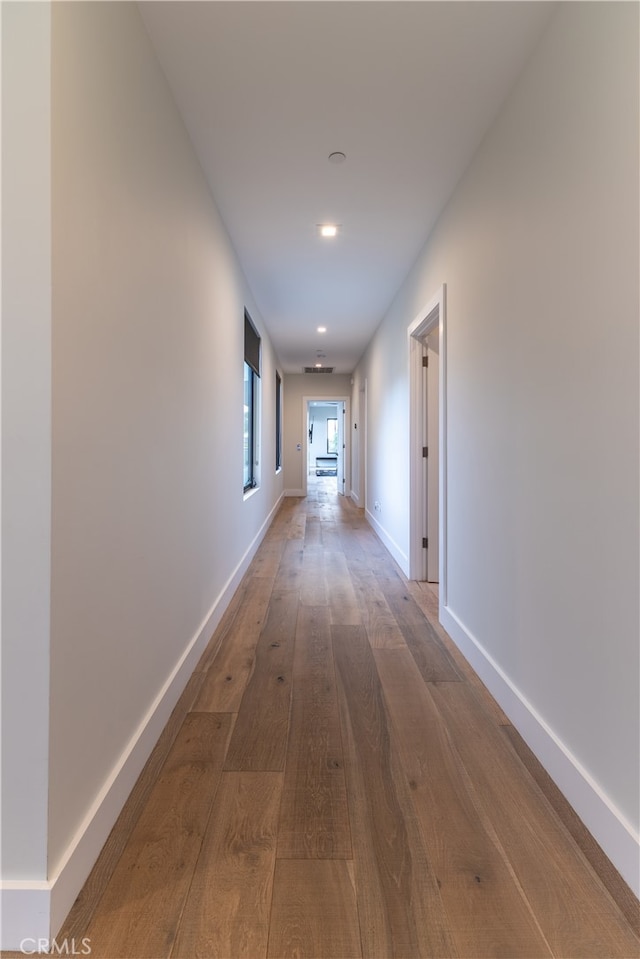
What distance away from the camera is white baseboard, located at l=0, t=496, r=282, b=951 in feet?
3.05

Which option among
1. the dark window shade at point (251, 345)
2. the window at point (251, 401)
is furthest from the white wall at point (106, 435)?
the window at point (251, 401)

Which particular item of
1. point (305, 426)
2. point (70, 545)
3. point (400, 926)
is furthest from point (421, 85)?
point (305, 426)

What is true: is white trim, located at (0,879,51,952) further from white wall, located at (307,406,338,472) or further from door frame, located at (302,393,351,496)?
white wall, located at (307,406,338,472)

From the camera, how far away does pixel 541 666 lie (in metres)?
1.52

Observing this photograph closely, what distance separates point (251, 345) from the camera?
14.1 ft

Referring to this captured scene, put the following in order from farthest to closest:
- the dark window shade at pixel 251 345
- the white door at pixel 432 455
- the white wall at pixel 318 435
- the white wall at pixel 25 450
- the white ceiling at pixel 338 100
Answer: the white wall at pixel 318 435 → the dark window shade at pixel 251 345 → the white door at pixel 432 455 → the white ceiling at pixel 338 100 → the white wall at pixel 25 450

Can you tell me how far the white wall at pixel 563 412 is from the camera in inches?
44.0

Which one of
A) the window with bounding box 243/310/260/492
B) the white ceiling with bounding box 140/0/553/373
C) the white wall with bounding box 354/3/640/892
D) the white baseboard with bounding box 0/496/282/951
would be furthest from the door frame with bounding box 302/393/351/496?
the white baseboard with bounding box 0/496/282/951

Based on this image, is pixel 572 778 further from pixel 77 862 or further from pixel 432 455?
pixel 432 455

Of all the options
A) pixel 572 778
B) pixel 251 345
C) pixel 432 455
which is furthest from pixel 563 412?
pixel 251 345

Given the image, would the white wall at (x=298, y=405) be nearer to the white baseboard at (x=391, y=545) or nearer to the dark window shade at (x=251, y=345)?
the white baseboard at (x=391, y=545)

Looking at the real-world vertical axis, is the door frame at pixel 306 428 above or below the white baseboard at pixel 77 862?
above

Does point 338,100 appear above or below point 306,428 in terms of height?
above

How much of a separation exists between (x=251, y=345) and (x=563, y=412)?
345 centimetres
